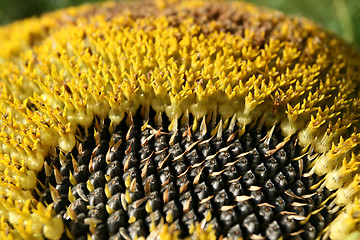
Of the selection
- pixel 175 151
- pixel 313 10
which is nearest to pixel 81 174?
pixel 175 151

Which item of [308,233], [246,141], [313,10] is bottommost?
[308,233]

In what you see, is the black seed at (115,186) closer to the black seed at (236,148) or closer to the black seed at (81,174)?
the black seed at (81,174)

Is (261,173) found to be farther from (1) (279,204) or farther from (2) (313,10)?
(2) (313,10)

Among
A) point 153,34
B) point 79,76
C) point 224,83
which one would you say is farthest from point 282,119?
point 79,76

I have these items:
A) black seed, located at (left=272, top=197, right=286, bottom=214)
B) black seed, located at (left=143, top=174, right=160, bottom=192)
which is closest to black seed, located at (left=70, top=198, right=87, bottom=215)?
black seed, located at (left=143, top=174, right=160, bottom=192)

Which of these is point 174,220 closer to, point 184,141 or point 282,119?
point 184,141

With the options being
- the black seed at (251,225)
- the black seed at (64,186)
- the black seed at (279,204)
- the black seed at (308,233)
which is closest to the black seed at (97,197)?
the black seed at (64,186)
